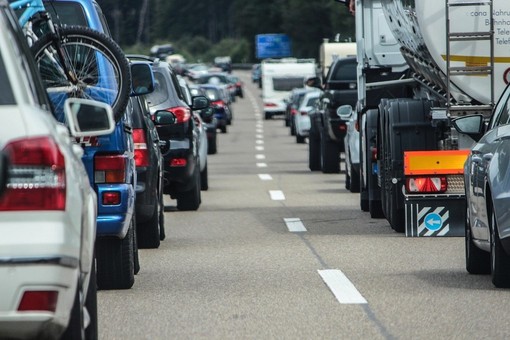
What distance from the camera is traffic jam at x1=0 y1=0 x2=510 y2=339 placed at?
6.37m

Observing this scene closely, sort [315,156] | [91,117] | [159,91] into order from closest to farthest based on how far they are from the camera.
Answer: [91,117] < [159,91] < [315,156]

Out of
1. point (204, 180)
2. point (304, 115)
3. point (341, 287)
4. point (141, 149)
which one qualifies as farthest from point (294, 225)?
point (304, 115)

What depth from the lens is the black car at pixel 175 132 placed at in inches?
738

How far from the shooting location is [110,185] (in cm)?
1079

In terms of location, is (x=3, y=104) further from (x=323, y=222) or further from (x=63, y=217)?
(x=323, y=222)

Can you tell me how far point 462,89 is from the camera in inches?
630

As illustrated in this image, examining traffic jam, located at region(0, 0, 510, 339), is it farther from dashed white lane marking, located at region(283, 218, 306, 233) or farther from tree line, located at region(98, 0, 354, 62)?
tree line, located at region(98, 0, 354, 62)

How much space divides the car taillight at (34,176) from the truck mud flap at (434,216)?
30.8 ft

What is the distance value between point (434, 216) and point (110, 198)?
5.36 m

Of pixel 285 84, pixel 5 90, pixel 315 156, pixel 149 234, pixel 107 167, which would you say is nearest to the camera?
pixel 5 90

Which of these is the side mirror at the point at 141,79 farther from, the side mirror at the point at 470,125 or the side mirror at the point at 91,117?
the side mirror at the point at 91,117

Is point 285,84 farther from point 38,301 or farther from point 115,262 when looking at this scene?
point 38,301

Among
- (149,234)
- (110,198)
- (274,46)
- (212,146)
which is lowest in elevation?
(274,46)

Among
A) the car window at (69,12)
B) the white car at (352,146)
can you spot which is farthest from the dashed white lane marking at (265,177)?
the car window at (69,12)
